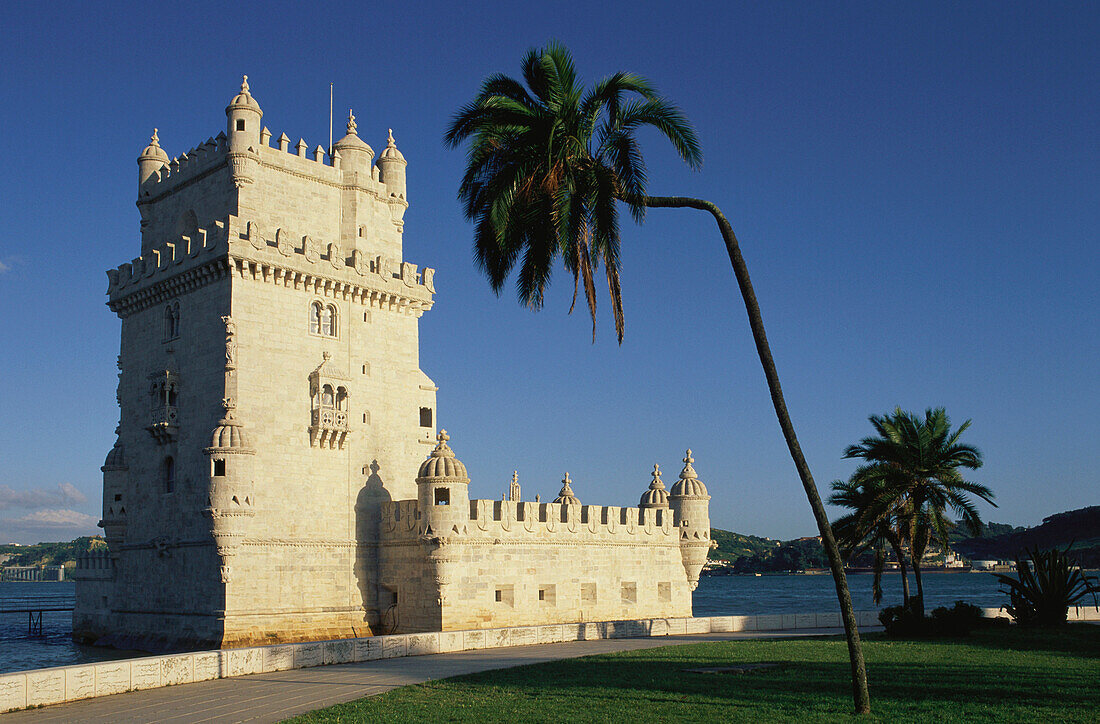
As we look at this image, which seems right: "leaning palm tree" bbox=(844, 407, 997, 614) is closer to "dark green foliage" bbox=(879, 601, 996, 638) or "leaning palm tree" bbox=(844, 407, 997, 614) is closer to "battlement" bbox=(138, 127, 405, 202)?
"dark green foliage" bbox=(879, 601, 996, 638)

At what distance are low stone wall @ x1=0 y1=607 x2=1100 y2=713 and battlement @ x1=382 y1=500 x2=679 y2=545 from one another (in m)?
7.30

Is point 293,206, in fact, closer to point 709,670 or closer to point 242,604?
point 242,604

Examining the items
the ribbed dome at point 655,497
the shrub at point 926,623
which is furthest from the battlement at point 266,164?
the shrub at point 926,623

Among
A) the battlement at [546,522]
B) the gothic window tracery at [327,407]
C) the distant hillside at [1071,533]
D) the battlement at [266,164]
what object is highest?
the battlement at [266,164]

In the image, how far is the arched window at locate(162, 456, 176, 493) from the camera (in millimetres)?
37250

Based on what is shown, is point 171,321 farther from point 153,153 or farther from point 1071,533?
point 1071,533

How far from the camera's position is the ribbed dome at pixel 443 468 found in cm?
3572

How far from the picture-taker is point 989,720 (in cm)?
1568

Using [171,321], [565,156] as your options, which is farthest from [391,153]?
[565,156]

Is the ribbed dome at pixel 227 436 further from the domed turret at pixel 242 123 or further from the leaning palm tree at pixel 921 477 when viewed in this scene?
the leaning palm tree at pixel 921 477

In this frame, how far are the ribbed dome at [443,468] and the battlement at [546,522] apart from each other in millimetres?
1434

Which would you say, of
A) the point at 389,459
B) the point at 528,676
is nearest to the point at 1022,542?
the point at 389,459

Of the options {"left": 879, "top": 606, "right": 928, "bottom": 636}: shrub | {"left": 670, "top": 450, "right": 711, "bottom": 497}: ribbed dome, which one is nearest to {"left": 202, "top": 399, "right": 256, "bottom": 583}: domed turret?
{"left": 670, "top": 450, "right": 711, "bottom": 497}: ribbed dome

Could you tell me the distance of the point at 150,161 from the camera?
140 feet
